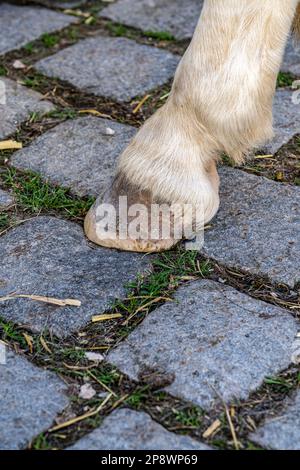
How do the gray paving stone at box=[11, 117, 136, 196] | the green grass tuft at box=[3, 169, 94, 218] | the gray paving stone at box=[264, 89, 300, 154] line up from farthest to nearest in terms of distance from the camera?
the gray paving stone at box=[264, 89, 300, 154] < the gray paving stone at box=[11, 117, 136, 196] < the green grass tuft at box=[3, 169, 94, 218]

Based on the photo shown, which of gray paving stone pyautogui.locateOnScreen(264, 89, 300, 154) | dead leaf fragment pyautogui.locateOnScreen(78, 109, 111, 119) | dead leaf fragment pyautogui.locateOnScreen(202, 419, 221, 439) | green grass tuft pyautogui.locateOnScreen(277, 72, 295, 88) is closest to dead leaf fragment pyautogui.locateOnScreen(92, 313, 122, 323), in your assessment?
dead leaf fragment pyautogui.locateOnScreen(202, 419, 221, 439)

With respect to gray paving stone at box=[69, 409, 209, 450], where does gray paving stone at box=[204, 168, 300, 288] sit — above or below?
above

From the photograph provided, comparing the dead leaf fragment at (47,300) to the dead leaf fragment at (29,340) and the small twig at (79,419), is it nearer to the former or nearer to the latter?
the dead leaf fragment at (29,340)

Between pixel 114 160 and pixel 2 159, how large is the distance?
0.33 meters

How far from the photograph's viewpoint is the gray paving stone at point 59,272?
1.89 meters

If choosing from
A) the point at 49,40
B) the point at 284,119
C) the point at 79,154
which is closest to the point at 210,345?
the point at 79,154

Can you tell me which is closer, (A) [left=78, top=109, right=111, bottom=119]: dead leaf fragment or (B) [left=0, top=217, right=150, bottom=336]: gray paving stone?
(B) [left=0, top=217, right=150, bottom=336]: gray paving stone

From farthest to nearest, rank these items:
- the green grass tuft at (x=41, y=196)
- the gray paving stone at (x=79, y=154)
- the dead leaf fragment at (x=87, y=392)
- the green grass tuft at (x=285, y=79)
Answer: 1. the green grass tuft at (x=285, y=79)
2. the gray paving stone at (x=79, y=154)
3. the green grass tuft at (x=41, y=196)
4. the dead leaf fragment at (x=87, y=392)

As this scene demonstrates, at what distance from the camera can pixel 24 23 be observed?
3.24 metres

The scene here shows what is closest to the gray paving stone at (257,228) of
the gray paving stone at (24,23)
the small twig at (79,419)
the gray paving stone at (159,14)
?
the small twig at (79,419)

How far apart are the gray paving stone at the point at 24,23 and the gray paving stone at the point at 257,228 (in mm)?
1144

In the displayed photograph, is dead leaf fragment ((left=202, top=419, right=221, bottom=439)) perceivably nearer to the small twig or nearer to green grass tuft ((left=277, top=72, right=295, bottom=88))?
the small twig

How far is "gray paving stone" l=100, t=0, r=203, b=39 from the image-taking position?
10.5 feet

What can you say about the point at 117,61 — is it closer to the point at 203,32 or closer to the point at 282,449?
the point at 203,32
